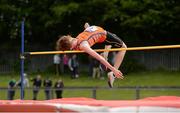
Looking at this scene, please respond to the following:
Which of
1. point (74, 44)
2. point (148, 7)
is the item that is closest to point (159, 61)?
point (148, 7)

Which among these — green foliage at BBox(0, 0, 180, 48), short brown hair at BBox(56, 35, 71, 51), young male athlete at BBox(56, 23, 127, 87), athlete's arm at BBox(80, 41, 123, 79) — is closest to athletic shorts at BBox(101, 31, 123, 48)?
young male athlete at BBox(56, 23, 127, 87)

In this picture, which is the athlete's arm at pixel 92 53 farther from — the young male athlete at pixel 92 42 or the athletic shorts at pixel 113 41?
the athletic shorts at pixel 113 41

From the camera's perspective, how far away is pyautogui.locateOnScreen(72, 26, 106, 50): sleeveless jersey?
8219 millimetres

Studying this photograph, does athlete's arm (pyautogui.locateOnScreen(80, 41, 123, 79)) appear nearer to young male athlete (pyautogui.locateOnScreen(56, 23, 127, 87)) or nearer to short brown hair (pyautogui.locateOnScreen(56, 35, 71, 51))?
young male athlete (pyautogui.locateOnScreen(56, 23, 127, 87))

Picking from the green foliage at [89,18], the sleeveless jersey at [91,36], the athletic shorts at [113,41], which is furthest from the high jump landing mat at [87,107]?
the green foliage at [89,18]

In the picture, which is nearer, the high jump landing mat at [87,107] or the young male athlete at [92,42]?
the high jump landing mat at [87,107]

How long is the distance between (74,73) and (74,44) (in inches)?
628

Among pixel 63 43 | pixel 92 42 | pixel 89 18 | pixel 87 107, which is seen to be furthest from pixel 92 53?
pixel 89 18

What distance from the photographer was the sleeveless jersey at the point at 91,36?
324 inches

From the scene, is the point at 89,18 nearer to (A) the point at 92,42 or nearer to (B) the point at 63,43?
(A) the point at 92,42

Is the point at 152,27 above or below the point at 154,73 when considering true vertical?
above

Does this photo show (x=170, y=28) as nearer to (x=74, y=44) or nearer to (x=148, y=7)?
(x=148, y=7)

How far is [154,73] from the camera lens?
2444 cm

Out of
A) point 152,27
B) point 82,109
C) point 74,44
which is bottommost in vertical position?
point 82,109
